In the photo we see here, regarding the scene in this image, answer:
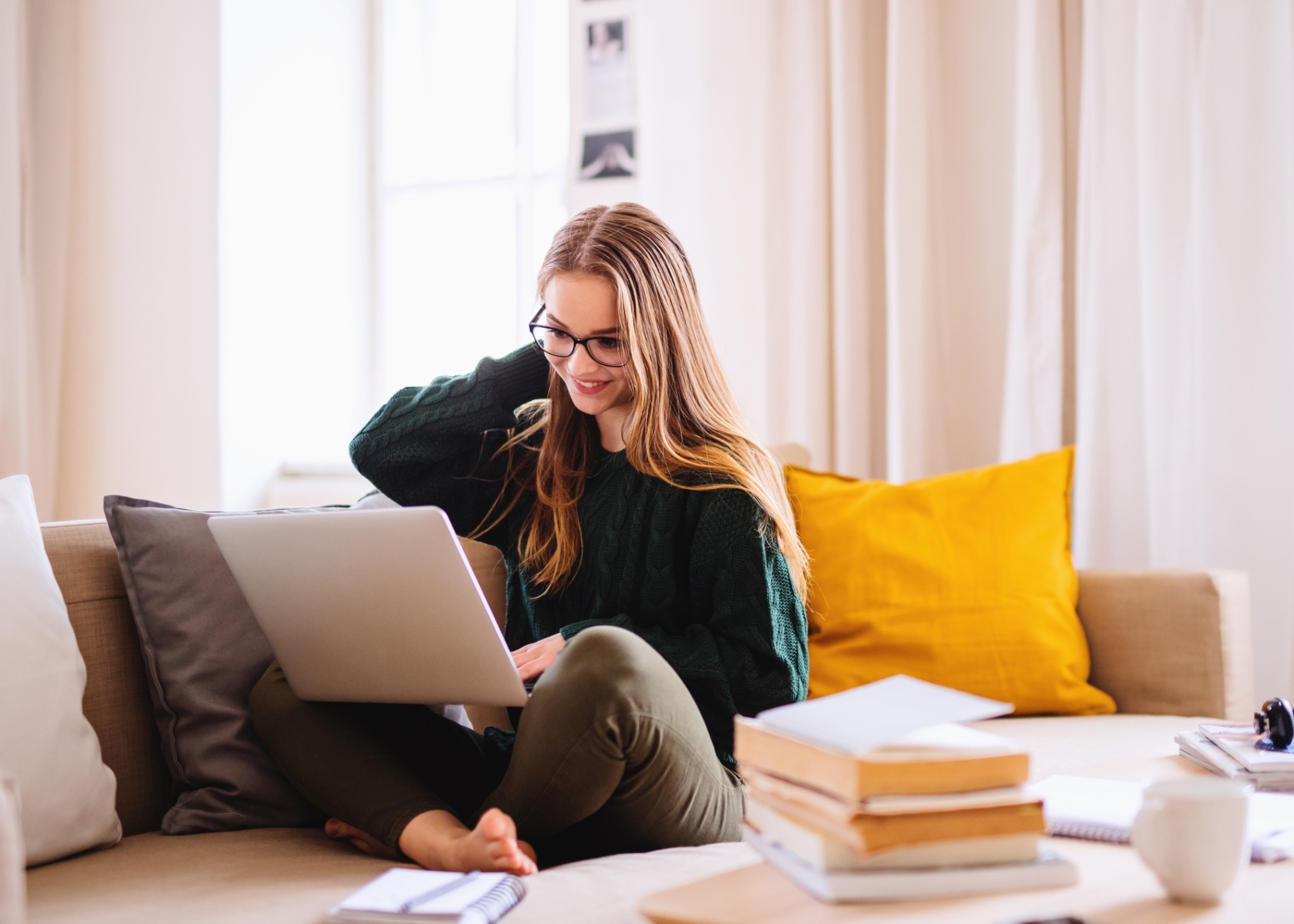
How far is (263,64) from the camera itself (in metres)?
2.78

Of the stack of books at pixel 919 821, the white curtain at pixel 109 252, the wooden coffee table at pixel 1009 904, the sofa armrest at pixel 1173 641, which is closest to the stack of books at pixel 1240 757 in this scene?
the wooden coffee table at pixel 1009 904

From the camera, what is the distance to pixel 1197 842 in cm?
70

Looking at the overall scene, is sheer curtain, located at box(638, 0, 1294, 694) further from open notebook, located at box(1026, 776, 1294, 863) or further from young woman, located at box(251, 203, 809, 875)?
open notebook, located at box(1026, 776, 1294, 863)

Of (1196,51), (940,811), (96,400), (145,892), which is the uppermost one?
(1196,51)

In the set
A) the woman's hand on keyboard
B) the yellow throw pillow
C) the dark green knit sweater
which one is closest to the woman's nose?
the dark green knit sweater

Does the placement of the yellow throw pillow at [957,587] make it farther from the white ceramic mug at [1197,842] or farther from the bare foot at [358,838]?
the white ceramic mug at [1197,842]

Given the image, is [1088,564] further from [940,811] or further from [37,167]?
[37,167]

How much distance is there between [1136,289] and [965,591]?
69 cm

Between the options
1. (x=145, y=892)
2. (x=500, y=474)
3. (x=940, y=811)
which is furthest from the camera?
(x=500, y=474)

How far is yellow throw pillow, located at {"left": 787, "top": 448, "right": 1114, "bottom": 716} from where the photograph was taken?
5.57 ft

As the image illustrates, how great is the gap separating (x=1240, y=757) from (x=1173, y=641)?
0.69 metres

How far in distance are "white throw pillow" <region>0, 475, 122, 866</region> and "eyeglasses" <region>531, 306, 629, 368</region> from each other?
0.60 metres

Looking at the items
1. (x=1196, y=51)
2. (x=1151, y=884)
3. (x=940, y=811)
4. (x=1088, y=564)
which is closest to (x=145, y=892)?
(x=940, y=811)

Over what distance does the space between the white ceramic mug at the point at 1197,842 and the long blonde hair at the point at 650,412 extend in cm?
66
